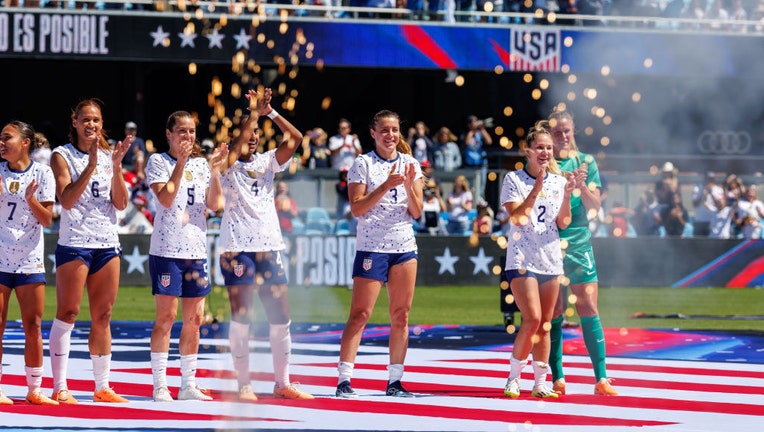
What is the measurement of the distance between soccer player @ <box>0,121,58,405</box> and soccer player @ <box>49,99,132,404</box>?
5.0 inches

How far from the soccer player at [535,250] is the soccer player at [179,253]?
83.5 inches

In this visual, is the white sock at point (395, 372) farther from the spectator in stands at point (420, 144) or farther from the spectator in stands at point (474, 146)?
the spectator in stands at point (474, 146)

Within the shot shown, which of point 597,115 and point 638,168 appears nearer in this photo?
point 638,168

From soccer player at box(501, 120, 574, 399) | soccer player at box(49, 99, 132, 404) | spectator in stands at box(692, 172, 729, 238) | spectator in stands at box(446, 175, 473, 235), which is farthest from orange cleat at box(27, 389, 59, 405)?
spectator in stands at box(692, 172, 729, 238)

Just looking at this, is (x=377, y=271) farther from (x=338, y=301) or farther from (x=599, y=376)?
(x=338, y=301)

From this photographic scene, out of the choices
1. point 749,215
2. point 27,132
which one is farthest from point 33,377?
point 749,215

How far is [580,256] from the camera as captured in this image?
34.0 feet

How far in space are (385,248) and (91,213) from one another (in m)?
2.07

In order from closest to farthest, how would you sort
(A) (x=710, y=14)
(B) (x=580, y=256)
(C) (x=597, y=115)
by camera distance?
(B) (x=580, y=256)
(A) (x=710, y=14)
(C) (x=597, y=115)

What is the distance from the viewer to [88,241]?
9.37 metres

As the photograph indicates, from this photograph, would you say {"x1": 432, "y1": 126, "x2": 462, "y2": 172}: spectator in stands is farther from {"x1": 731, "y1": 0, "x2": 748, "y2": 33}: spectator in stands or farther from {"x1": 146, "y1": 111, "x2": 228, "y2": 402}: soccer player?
{"x1": 146, "y1": 111, "x2": 228, "y2": 402}: soccer player

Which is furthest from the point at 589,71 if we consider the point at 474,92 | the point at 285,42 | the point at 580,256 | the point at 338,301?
the point at 580,256

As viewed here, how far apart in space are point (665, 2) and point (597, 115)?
5253 mm

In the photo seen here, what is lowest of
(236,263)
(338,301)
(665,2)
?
(338,301)
